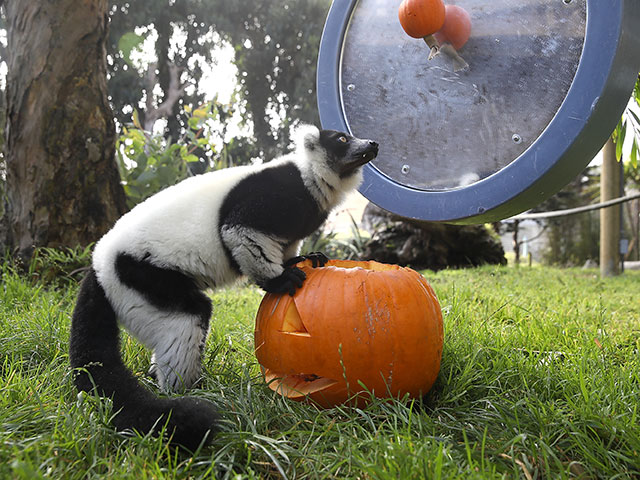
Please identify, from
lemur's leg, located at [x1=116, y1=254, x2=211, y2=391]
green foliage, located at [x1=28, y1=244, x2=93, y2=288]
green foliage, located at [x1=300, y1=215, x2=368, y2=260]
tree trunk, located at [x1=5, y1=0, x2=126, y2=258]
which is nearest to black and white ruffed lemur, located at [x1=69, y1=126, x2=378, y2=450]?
lemur's leg, located at [x1=116, y1=254, x2=211, y2=391]

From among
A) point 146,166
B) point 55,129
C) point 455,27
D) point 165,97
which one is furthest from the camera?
point 165,97

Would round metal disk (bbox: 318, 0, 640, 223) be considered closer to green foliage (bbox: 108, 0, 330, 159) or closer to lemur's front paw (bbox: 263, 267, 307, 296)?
lemur's front paw (bbox: 263, 267, 307, 296)

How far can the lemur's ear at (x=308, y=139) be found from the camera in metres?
2.35

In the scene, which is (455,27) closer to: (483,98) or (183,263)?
(483,98)

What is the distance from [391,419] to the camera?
5.63 ft

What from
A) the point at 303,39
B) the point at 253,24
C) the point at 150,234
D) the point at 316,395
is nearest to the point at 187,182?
the point at 150,234

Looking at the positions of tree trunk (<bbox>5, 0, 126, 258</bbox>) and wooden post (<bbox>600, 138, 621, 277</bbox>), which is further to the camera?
wooden post (<bbox>600, 138, 621, 277</bbox>)

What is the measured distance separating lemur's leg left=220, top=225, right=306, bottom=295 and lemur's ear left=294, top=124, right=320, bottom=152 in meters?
0.55

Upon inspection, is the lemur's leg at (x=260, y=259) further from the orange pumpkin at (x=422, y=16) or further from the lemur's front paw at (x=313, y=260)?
the orange pumpkin at (x=422, y=16)

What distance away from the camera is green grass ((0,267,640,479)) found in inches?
51.6

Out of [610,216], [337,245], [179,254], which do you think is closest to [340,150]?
[179,254]

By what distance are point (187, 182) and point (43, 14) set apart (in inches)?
106

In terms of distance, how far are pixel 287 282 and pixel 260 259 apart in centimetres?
14

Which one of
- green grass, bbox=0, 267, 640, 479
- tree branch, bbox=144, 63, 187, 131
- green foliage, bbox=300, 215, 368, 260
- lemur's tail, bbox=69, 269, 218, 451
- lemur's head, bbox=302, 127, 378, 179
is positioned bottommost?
green foliage, bbox=300, 215, 368, 260
